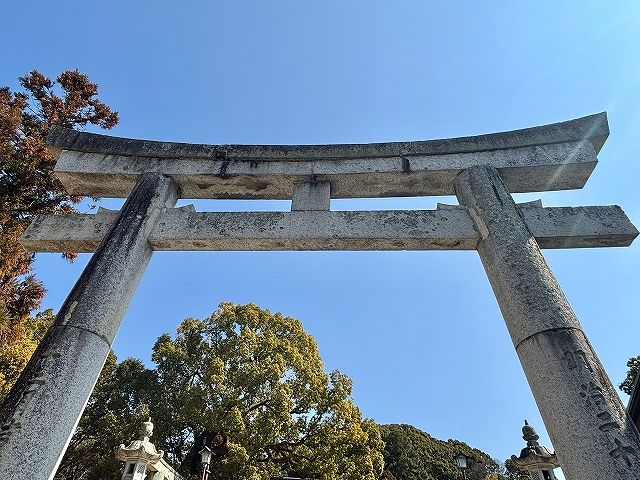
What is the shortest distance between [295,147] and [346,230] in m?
1.43

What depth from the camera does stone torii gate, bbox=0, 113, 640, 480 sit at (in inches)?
112

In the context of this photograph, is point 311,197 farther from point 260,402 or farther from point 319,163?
point 260,402

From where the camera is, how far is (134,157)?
487 cm

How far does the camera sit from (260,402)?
47.4 ft

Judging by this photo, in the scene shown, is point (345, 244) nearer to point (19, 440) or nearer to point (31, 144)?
point (19, 440)

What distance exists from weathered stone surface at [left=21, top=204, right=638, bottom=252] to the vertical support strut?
0.30m

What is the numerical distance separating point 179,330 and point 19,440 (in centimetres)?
1539

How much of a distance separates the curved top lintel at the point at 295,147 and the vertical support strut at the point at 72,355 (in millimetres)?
857

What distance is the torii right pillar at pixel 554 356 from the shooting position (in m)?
2.64

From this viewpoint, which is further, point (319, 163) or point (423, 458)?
point (423, 458)

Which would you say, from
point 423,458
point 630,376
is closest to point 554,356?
point 630,376

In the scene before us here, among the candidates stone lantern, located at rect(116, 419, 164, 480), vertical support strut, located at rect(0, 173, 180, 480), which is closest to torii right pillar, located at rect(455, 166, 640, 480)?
vertical support strut, located at rect(0, 173, 180, 480)

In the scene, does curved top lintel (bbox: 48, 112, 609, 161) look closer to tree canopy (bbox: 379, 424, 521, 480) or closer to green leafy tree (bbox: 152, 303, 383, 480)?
green leafy tree (bbox: 152, 303, 383, 480)

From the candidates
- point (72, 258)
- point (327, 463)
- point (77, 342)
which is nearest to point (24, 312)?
point (72, 258)
